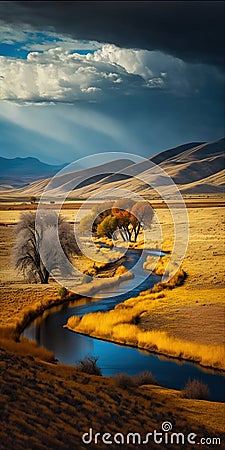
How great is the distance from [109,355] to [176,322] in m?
4.84

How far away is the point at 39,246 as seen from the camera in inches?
1096

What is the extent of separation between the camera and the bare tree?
Result: 2797 cm

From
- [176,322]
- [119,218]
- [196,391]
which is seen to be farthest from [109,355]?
[119,218]

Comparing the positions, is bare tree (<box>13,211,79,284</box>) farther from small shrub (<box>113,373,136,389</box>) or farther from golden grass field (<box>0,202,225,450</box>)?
small shrub (<box>113,373,136,389</box>)

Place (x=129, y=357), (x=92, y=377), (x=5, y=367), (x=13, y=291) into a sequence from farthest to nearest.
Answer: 1. (x=13, y=291)
2. (x=129, y=357)
3. (x=92, y=377)
4. (x=5, y=367)

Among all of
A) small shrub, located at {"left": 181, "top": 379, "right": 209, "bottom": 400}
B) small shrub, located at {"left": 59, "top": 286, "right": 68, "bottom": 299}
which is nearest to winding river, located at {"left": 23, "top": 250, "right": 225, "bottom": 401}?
small shrub, located at {"left": 181, "top": 379, "right": 209, "bottom": 400}

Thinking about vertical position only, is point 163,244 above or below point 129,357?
above

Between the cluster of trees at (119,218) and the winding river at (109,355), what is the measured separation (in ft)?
76.8

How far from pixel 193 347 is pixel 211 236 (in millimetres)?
33186

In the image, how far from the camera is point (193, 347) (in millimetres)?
18875

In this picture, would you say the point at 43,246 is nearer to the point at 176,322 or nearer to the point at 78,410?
the point at 176,322

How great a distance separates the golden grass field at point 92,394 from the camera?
1050 centimetres

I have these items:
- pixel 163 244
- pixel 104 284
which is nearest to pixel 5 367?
pixel 104 284

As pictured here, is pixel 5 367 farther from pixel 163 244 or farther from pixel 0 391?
pixel 163 244
